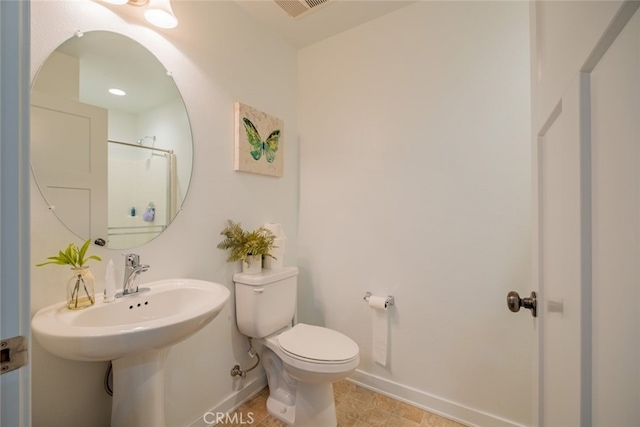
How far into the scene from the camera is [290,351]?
4.31ft

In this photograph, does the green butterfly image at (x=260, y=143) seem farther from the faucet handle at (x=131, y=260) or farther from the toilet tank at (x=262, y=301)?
the faucet handle at (x=131, y=260)

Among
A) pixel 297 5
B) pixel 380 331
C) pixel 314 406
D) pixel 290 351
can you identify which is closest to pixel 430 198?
pixel 380 331

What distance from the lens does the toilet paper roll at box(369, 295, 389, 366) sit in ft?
5.49

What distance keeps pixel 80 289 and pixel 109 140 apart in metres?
0.60

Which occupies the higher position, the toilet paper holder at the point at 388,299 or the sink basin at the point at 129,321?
the sink basin at the point at 129,321

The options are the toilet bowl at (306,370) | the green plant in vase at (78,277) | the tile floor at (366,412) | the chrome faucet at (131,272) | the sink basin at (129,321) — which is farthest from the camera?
the tile floor at (366,412)

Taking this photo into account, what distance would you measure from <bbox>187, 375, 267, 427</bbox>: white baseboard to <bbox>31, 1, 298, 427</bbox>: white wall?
0.4 inches

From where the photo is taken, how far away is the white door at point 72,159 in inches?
36.7

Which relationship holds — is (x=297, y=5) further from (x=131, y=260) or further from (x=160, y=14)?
(x=131, y=260)

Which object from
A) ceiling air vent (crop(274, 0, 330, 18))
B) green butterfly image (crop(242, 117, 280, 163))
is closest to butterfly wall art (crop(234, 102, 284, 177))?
green butterfly image (crop(242, 117, 280, 163))

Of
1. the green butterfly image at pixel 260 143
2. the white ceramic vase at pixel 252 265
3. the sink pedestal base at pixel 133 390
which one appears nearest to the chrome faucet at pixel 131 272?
the sink pedestal base at pixel 133 390

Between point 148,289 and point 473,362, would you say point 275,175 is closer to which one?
point 148,289

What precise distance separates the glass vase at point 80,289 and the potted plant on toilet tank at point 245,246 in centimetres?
60

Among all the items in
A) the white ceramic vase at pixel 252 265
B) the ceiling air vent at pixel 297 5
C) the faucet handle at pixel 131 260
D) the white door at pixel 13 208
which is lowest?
the white ceramic vase at pixel 252 265
